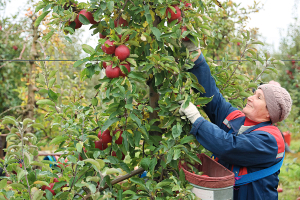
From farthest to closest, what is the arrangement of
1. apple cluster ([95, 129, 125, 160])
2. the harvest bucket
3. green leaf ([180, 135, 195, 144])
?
1. apple cluster ([95, 129, 125, 160])
2. green leaf ([180, 135, 195, 144])
3. the harvest bucket

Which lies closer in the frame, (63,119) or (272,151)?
(272,151)

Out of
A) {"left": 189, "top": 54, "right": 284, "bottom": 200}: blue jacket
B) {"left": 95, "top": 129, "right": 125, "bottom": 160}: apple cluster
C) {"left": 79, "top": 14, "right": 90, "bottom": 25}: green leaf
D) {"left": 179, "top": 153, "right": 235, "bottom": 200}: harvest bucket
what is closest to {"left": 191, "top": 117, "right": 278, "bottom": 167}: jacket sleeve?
{"left": 189, "top": 54, "right": 284, "bottom": 200}: blue jacket

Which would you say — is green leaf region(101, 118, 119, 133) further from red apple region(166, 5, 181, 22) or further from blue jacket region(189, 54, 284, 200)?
red apple region(166, 5, 181, 22)

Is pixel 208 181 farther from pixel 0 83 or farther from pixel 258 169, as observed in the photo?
pixel 0 83

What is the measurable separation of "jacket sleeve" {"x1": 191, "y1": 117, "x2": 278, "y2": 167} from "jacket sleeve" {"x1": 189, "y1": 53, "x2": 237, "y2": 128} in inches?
12.2

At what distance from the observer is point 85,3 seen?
51.3 inches

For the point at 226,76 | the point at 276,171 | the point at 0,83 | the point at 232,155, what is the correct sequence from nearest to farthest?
the point at 232,155 → the point at 276,171 → the point at 226,76 → the point at 0,83

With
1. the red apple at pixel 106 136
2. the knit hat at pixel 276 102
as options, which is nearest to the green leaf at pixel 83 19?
the red apple at pixel 106 136

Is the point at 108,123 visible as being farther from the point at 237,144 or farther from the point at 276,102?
the point at 276,102

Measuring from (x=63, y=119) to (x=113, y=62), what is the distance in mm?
460

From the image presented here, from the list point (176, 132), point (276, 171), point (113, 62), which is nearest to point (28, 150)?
point (113, 62)

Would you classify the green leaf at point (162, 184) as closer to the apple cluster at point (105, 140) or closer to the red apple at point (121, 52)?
the apple cluster at point (105, 140)

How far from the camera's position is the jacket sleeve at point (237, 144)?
1189 millimetres

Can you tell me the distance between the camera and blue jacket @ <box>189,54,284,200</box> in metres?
1.19
